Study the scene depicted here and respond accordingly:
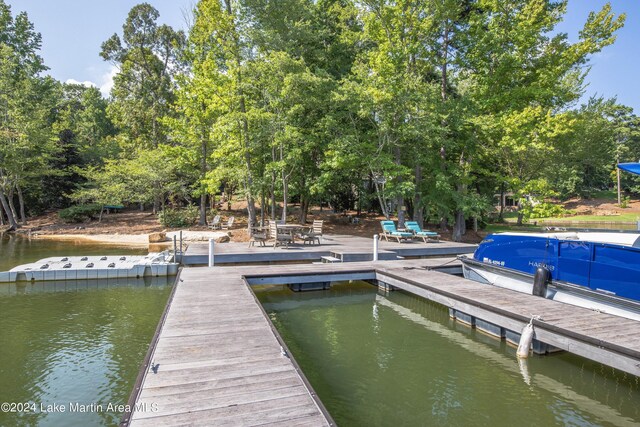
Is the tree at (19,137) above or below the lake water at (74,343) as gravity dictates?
above

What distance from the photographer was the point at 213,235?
19453 mm

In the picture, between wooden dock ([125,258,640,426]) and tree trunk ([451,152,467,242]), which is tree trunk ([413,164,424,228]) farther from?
wooden dock ([125,258,640,426])

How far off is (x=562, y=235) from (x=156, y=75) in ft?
107

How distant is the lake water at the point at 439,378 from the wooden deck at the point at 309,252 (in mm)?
4196

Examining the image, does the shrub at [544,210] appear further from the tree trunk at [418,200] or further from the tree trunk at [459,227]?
the tree trunk at [418,200]

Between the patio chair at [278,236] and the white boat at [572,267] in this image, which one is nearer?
the white boat at [572,267]

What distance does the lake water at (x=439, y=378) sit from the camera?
14.1ft

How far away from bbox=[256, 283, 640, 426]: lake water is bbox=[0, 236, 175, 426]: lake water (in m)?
2.65

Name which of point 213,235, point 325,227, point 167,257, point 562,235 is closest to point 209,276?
point 167,257

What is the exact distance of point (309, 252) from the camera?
12.5 meters

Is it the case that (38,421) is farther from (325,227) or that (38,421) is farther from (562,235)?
(325,227)

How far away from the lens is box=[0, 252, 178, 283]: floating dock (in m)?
10.6

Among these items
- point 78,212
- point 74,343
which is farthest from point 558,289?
point 78,212

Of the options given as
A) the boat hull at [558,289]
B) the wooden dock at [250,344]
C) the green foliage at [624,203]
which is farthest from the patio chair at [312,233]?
the green foliage at [624,203]
